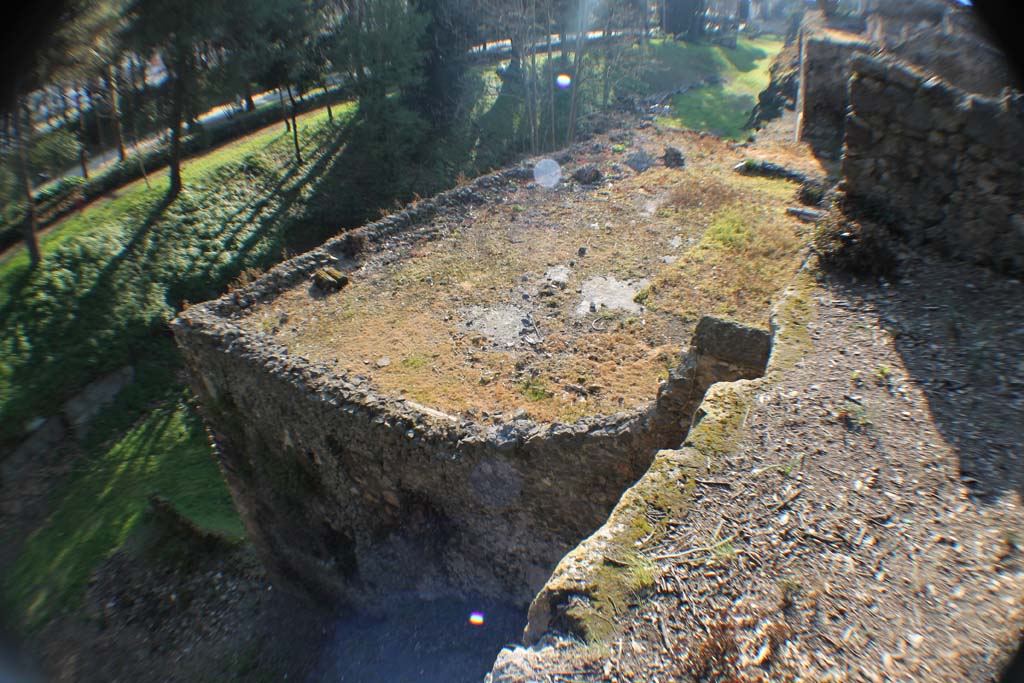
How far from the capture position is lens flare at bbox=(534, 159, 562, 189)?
57.6 ft

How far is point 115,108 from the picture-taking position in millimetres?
21906

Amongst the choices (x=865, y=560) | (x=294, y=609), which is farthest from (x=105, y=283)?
(x=865, y=560)

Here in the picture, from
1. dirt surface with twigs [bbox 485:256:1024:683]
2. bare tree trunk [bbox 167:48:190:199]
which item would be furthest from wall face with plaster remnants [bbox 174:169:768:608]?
bare tree trunk [bbox 167:48:190:199]

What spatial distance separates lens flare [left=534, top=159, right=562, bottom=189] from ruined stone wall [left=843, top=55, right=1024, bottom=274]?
10496 mm

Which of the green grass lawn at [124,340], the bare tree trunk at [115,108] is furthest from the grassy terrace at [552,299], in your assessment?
the bare tree trunk at [115,108]

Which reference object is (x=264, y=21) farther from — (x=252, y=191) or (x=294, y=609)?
(x=294, y=609)

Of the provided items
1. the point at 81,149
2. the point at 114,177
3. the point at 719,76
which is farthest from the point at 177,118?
the point at 719,76

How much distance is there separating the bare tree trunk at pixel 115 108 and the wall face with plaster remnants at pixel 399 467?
1326 centimetres

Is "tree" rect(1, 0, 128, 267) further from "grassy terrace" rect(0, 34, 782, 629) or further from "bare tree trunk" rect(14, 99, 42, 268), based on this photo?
"grassy terrace" rect(0, 34, 782, 629)

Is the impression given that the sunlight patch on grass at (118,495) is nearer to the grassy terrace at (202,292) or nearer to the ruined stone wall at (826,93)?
the grassy terrace at (202,292)

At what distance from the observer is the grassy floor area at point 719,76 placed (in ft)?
98.4

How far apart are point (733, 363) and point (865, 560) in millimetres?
2914

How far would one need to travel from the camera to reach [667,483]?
4.71 meters

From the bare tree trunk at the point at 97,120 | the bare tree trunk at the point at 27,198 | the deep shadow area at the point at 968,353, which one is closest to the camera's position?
the deep shadow area at the point at 968,353
